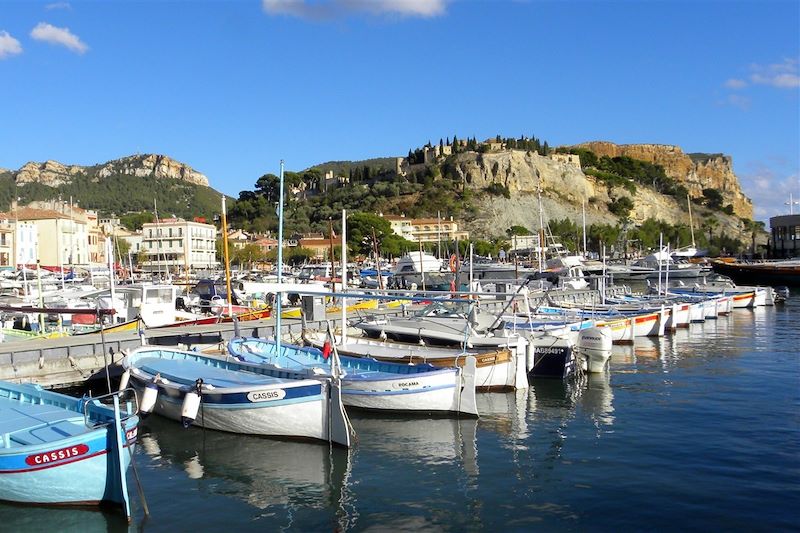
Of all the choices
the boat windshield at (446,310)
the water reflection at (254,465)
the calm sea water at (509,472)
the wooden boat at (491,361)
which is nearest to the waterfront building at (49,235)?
the boat windshield at (446,310)

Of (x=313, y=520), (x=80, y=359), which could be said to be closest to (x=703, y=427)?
(x=313, y=520)

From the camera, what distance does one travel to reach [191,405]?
1758 cm

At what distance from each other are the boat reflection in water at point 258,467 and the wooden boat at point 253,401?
351 millimetres

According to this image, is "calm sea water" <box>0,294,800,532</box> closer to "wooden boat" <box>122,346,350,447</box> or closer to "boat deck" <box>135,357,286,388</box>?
"wooden boat" <box>122,346,350,447</box>

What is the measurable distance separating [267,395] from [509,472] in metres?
5.95

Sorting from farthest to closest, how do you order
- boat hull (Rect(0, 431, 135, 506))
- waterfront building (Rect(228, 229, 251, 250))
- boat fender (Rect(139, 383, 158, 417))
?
1. waterfront building (Rect(228, 229, 251, 250))
2. boat fender (Rect(139, 383, 158, 417))
3. boat hull (Rect(0, 431, 135, 506))

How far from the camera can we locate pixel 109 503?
12922 millimetres

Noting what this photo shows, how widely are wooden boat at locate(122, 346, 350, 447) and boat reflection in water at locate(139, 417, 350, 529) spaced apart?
1.15 ft

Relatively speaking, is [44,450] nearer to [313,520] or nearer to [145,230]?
[313,520]

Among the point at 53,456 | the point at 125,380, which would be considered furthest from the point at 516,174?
the point at 53,456

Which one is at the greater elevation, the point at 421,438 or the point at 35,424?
the point at 35,424

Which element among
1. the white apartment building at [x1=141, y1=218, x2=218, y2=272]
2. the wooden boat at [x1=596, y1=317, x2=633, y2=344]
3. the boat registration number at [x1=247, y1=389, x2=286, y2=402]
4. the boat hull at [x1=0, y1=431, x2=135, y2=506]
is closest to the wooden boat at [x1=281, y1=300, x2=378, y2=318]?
the wooden boat at [x1=596, y1=317, x2=633, y2=344]

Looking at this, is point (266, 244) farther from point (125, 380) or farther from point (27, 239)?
point (125, 380)

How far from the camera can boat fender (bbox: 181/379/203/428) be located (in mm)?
17469
